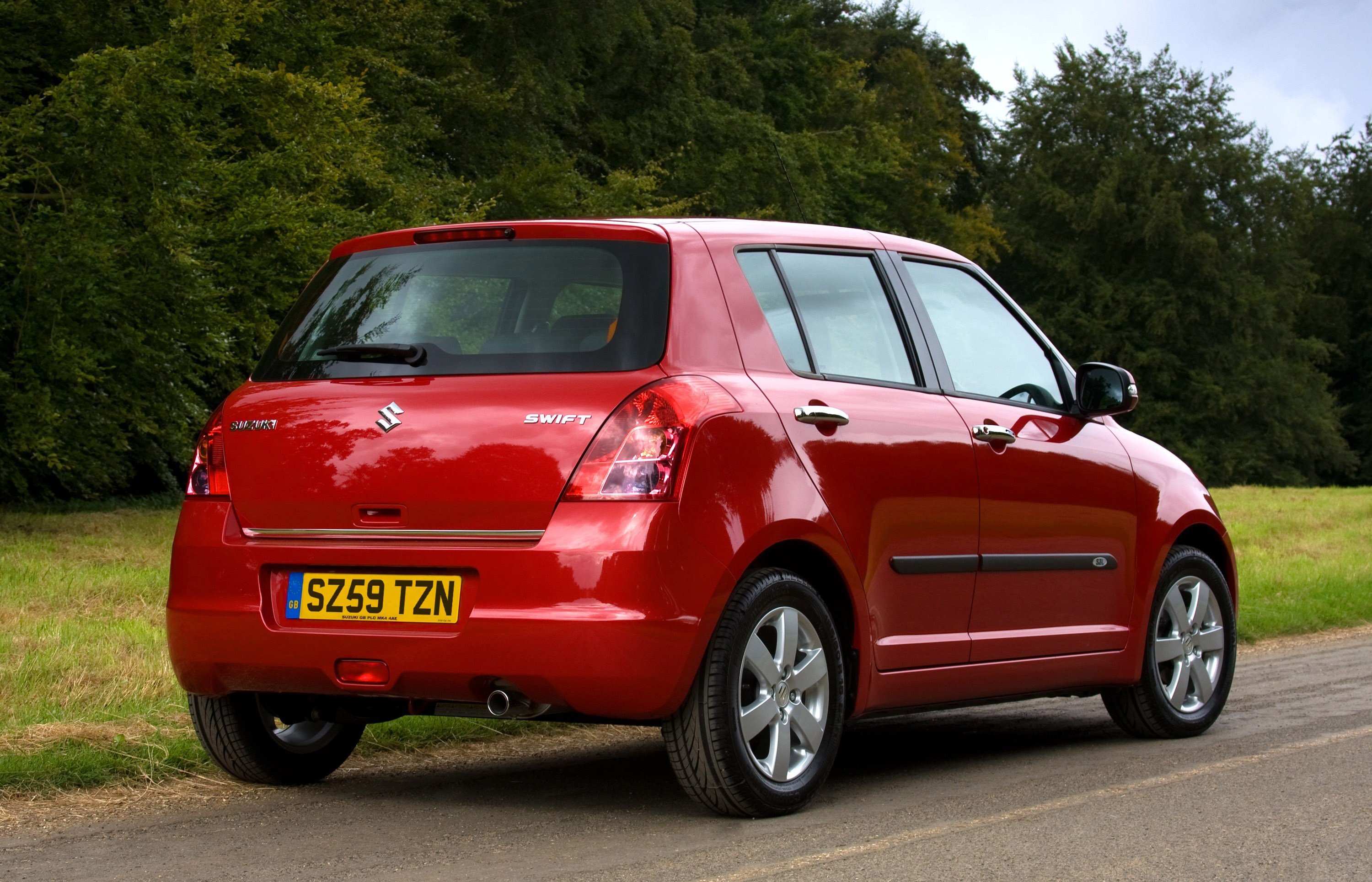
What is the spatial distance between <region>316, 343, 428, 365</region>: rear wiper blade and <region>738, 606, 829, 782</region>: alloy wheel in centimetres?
129

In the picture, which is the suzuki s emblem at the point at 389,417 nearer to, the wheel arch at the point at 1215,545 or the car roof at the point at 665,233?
the car roof at the point at 665,233

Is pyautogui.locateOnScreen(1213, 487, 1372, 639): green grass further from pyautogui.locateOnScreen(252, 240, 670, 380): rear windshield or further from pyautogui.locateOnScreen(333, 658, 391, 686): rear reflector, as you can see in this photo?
pyautogui.locateOnScreen(333, 658, 391, 686): rear reflector

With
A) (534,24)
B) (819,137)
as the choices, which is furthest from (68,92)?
(819,137)

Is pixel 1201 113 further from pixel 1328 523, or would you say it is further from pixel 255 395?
pixel 255 395

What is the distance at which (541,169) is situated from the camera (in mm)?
29234

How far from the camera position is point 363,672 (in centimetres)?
499

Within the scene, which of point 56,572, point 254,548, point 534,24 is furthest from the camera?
point 534,24

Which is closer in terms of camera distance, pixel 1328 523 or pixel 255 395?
pixel 255 395

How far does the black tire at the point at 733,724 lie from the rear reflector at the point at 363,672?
816 mm

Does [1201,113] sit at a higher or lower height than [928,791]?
higher

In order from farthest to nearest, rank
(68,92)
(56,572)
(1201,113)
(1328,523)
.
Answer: (1201,113) → (1328,523) → (68,92) → (56,572)

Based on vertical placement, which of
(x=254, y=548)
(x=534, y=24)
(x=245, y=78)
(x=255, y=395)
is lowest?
(x=254, y=548)

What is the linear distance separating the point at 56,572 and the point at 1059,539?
9.60 m

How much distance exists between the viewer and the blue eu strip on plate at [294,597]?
200 inches
